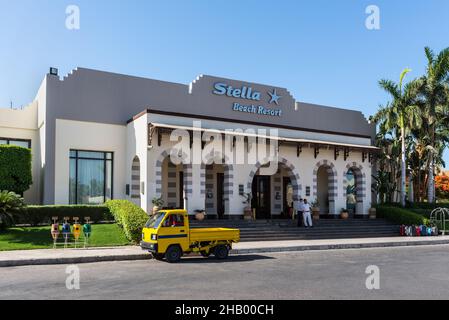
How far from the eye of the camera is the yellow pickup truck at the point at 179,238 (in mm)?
14312

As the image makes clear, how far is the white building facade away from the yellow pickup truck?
22.4ft

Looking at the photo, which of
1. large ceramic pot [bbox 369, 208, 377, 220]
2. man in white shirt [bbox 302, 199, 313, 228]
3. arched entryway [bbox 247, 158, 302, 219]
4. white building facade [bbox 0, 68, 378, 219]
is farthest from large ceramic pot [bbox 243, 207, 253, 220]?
large ceramic pot [bbox 369, 208, 377, 220]

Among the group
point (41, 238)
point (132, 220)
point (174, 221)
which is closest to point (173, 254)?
point (174, 221)

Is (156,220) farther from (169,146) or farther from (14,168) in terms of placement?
(14,168)

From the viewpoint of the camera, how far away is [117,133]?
24.5 meters

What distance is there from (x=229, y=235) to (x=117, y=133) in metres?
11.7

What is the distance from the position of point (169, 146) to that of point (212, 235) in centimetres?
822

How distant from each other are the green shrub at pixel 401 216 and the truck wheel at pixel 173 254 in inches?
706

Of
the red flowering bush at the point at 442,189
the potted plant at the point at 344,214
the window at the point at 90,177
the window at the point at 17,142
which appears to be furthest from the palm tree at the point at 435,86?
the window at the point at 17,142

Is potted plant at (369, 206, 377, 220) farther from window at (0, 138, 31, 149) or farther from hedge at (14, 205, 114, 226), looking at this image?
window at (0, 138, 31, 149)

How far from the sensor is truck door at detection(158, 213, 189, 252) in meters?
14.3

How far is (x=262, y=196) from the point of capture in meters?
28.9

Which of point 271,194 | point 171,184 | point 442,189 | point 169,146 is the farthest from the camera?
point 442,189
